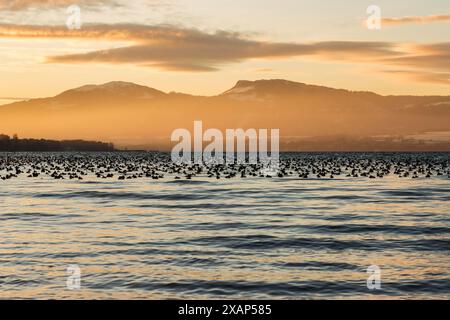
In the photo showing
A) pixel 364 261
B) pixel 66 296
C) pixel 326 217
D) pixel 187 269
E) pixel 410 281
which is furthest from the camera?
pixel 326 217

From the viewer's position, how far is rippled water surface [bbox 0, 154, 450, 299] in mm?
15414

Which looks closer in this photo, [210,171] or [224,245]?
[224,245]

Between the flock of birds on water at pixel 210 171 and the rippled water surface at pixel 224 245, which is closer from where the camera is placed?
the rippled water surface at pixel 224 245

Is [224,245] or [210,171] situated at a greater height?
[210,171]

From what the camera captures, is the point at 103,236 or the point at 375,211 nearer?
the point at 103,236

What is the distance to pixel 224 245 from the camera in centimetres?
2164

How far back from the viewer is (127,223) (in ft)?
91.7

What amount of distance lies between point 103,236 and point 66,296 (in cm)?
931

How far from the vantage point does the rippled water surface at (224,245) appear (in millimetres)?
15414

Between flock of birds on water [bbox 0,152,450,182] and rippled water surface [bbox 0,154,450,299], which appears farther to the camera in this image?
flock of birds on water [bbox 0,152,450,182]
